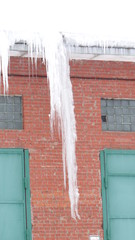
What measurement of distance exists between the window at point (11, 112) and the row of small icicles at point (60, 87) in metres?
0.26

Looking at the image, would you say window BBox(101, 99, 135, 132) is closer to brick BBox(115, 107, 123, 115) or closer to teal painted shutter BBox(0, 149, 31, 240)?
brick BBox(115, 107, 123, 115)

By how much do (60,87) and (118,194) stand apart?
2.47 meters

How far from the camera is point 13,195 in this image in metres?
17.4

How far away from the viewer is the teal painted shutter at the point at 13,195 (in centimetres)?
1716

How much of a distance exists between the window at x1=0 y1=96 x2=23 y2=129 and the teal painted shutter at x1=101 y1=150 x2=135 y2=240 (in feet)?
6.11

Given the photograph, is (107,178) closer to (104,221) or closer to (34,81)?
(104,221)

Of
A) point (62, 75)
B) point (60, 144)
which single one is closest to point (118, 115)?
point (60, 144)

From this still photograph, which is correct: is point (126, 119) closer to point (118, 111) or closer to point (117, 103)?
point (118, 111)

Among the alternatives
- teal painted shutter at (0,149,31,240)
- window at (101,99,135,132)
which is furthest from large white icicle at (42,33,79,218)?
teal painted shutter at (0,149,31,240)

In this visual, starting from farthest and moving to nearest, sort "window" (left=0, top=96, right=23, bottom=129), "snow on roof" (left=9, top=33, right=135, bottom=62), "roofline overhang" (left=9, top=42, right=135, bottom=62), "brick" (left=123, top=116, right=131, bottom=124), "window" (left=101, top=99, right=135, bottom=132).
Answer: "brick" (left=123, top=116, right=131, bottom=124), "window" (left=101, top=99, right=135, bottom=132), "window" (left=0, top=96, right=23, bottom=129), "snow on roof" (left=9, top=33, right=135, bottom=62), "roofline overhang" (left=9, top=42, right=135, bottom=62)

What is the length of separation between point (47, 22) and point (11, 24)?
2.82 feet

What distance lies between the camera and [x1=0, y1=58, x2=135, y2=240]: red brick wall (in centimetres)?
1752

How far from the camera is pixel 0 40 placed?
669 inches

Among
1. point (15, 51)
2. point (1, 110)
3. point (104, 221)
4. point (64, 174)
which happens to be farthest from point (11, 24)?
point (104, 221)
